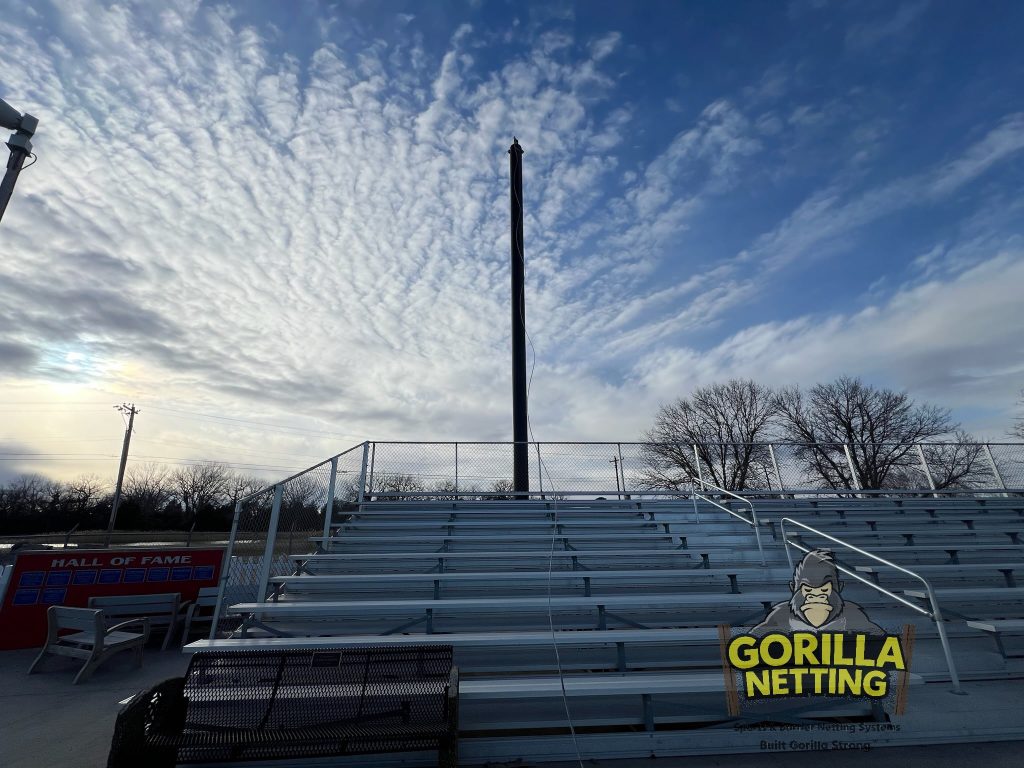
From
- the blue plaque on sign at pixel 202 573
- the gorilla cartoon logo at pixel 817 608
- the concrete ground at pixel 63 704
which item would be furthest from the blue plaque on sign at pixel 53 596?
the gorilla cartoon logo at pixel 817 608

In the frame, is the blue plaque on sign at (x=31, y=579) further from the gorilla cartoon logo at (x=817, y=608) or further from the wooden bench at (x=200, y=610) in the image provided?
the gorilla cartoon logo at (x=817, y=608)

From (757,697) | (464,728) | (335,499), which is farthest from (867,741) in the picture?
(335,499)

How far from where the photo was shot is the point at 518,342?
10.9 m

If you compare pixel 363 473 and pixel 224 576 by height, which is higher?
pixel 363 473

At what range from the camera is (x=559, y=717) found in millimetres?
3436

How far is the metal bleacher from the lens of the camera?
334cm

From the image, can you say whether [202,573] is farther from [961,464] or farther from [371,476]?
[961,464]

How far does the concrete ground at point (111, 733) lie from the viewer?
120 inches

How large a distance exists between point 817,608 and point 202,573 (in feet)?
30.9

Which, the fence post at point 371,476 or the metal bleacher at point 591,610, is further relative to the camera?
the fence post at point 371,476

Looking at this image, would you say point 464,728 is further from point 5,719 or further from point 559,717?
point 5,719

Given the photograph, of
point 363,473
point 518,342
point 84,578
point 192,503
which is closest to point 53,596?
point 84,578

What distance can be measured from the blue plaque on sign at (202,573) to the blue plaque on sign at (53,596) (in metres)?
1.76

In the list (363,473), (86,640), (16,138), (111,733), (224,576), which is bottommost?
(111,733)
